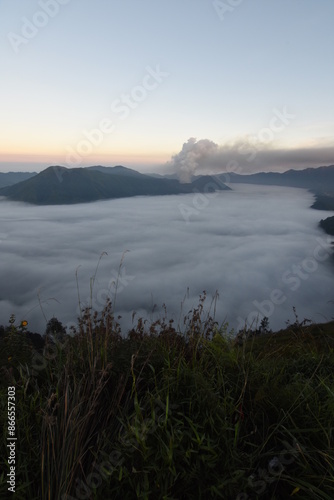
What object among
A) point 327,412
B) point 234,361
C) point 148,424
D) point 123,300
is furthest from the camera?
point 123,300

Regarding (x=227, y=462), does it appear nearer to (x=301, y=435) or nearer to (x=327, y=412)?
(x=301, y=435)

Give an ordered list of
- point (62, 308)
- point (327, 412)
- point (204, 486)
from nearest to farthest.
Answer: point (204, 486) → point (327, 412) → point (62, 308)

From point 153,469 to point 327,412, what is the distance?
1.39 metres

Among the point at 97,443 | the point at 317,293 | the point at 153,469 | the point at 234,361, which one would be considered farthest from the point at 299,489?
the point at 317,293

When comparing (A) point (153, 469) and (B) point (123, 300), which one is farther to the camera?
(B) point (123, 300)

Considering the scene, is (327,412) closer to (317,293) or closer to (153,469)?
(153,469)

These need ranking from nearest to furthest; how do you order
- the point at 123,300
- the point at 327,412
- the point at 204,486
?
1. the point at 204,486
2. the point at 327,412
3. the point at 123,300

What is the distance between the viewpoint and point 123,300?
16950 cm

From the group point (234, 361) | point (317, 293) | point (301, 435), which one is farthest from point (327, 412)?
point (317, 293)

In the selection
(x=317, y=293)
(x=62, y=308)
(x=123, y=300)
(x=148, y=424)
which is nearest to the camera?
(x=148, y=424)

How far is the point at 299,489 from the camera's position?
6.17 ft

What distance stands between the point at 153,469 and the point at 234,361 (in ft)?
4.32

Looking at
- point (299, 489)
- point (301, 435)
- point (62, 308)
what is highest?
point (301, 435)

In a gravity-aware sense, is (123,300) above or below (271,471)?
below
